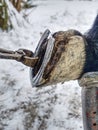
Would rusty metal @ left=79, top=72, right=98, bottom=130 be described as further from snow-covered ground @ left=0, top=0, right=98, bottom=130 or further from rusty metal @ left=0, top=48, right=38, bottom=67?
snow-covered ground @ left=0, top=0, right=98, bottom=130

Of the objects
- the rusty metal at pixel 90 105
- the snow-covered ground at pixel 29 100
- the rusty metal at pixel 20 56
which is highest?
the rusty metal at pixel 20 56

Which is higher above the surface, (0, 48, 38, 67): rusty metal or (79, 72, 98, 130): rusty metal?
(0, 48, 38, 67): rusty metal

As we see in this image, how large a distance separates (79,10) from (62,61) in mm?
2475

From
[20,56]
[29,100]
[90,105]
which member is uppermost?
[20,56]

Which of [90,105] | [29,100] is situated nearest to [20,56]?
Answer: [90,105]

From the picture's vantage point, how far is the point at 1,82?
2.40 m

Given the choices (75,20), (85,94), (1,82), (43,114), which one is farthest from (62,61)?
(75,20)

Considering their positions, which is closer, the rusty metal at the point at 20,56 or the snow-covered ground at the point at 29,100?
the rusty metal at the point at 20,56

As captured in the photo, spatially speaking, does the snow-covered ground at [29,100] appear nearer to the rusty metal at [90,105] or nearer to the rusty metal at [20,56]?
the rusty metal at [90,105]

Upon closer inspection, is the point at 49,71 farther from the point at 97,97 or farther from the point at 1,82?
the point at 1,82

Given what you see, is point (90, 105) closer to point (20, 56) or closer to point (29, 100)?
point (20, 56)

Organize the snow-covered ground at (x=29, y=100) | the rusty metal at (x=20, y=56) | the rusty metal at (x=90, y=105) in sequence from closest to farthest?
the rusty metal at (x=20, y=56) → the rusty metal at (x=90, y=105) → the snow-covered ground at (x=29, y=100)

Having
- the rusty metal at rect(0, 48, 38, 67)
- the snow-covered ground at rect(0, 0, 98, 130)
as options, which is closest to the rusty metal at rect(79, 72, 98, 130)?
the rusty metal at rect(0, 48, 38, 67)

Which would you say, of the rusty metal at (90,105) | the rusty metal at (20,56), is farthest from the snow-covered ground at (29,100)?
the rusty metal at (20,56)
